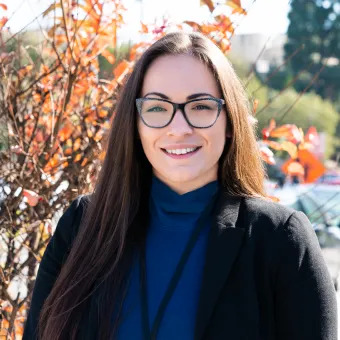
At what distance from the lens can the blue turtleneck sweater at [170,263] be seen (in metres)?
1.70

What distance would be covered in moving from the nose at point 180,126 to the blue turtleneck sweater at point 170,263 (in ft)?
0.62

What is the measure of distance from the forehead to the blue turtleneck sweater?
0.91ft

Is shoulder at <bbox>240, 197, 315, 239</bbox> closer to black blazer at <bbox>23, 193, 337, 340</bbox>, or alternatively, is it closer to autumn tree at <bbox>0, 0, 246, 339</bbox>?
black blazer at <bbox>23, 193, 337, 340</bbox>

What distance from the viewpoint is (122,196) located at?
197cm

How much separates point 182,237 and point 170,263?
0.08m

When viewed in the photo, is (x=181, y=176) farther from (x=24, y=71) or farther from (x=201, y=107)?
(x=24, y=71)

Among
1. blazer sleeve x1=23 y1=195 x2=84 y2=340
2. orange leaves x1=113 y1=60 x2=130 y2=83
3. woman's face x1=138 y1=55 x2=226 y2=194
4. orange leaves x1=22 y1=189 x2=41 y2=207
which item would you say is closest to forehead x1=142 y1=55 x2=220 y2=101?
woman's face x1=138 y1=55 x2=226 y2=194

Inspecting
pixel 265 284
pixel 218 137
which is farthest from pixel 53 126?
pixel 265 284

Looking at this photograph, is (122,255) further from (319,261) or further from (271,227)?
(319,261)

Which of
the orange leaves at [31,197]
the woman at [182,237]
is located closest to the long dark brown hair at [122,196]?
the woman at [182,237]

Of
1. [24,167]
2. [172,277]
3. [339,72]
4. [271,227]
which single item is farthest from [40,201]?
[339,72]

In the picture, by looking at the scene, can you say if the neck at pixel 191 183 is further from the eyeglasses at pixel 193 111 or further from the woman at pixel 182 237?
the eyeglasses at pixel 193 111

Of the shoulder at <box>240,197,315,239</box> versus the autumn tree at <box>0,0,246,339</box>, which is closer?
the shoulder at <box>240,197,315,239</box>

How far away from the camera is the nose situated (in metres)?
1.79
